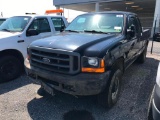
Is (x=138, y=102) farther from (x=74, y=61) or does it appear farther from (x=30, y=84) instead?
(x=30, y=84)

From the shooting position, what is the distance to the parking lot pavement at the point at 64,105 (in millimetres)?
3244

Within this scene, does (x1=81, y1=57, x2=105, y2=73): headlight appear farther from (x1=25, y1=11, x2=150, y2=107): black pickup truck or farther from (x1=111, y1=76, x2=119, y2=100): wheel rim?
(x1=111, y1=76, x2=119, y2=100): wheel rim

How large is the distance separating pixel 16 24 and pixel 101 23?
2.87 m

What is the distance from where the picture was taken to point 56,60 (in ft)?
10.0

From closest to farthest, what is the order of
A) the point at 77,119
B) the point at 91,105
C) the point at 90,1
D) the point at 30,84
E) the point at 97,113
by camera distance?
the point at 77,119
the point at 97,113
the point at 91,105
the point at 30,84
the point at 90,1

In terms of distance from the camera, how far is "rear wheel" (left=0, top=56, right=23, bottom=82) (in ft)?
15.4

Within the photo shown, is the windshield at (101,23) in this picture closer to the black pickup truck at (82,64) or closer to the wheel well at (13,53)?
the black pickup truck at (82,64)

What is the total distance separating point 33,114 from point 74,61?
1.36m

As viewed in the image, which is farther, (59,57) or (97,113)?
(97,113)

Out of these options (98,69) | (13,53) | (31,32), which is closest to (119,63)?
(98,69)

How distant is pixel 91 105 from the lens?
3.62 metres

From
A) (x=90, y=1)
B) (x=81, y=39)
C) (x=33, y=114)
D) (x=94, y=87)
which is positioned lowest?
(x=33, y=114)

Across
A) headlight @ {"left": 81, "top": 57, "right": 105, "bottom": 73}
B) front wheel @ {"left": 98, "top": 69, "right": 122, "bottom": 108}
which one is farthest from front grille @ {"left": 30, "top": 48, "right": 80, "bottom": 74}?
front wheel @ {"left": 98, "top": 69, "right": 122, "bottom": 108}

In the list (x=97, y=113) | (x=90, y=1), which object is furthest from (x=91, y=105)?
(x=90, y=1)
